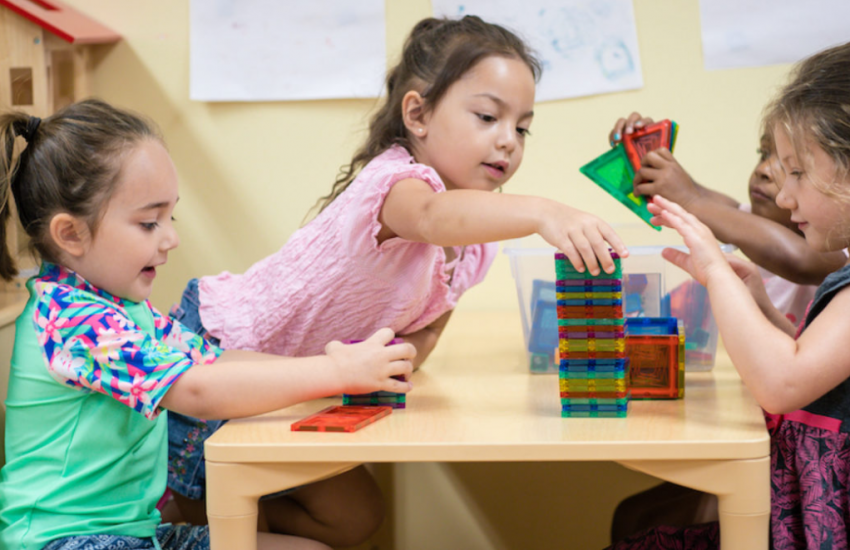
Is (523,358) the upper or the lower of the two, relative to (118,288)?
lower

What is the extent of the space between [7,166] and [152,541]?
38 centimetres

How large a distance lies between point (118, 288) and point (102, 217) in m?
0.07

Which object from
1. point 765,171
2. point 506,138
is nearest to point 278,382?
point 506,138

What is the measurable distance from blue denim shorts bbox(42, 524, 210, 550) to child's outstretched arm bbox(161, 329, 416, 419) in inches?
5.4

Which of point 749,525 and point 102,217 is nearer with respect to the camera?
point 749,525

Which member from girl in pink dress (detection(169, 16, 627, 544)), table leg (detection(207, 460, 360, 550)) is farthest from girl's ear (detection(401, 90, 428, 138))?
table leg (detection(207, 460, 360, 550))

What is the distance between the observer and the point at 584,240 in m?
0.63

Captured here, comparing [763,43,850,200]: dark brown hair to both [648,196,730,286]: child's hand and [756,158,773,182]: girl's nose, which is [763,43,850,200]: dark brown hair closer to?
[648,196,730,286]: child's hand

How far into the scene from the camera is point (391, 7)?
4.50 ft

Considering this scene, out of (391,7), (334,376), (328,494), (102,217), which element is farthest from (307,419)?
(391,7)

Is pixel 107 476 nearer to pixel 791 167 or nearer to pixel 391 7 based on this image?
pixel 791 167

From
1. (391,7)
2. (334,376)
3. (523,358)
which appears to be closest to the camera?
(334,376)

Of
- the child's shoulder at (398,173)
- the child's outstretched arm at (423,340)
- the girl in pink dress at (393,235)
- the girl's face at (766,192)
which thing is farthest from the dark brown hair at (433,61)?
the girl's face at (766,192)

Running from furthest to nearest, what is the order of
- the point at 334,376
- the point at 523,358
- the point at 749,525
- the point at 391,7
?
the point at 391,7 → the point at 523,358 → the point at 334,376 → the point at 749,525
